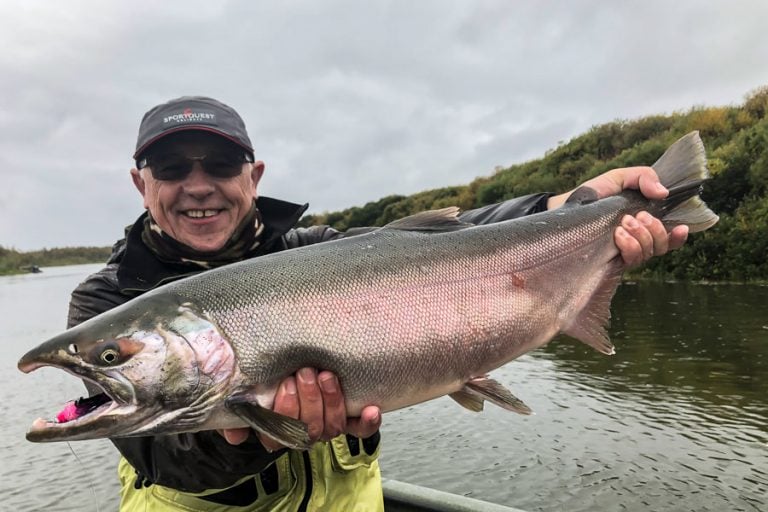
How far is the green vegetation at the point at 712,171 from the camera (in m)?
19.4

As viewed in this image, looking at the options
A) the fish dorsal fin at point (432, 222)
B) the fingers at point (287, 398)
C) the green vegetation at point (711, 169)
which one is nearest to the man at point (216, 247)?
the fingers at point (287, 398)

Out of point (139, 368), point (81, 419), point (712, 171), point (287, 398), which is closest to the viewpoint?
point (81, 419)

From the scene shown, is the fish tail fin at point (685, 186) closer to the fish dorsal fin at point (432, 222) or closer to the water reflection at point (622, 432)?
the fish dorsal fin at point (432, 222)

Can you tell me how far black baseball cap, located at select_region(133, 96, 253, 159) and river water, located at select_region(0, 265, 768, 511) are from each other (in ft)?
18.5

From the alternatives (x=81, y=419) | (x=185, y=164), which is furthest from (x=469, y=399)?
(x=185, y=164)

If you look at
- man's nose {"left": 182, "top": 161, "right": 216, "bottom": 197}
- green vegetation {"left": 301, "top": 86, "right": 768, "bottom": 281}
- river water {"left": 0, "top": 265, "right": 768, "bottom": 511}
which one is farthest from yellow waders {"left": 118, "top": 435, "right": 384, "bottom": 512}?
green vegetation {"left": 301, "top": 86, "right": 768, "bottom": 281}

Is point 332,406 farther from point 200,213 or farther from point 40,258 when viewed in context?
point 40,258

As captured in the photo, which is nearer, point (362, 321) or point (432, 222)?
point (362, 321)

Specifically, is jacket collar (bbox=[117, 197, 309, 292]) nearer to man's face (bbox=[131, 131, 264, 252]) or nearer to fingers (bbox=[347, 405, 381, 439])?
man's face (bbox=[131, 131, 264, 252])

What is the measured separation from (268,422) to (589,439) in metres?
7.28

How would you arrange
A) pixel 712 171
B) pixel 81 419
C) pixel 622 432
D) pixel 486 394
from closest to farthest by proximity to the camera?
pixel 81 419, pixel 486 394, pixel 622 432, pixel 712 171

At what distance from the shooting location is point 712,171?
Result: 67.3 ft

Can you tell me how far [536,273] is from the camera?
10.1ft

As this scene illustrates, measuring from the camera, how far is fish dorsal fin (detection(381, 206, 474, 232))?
3.01 meters
